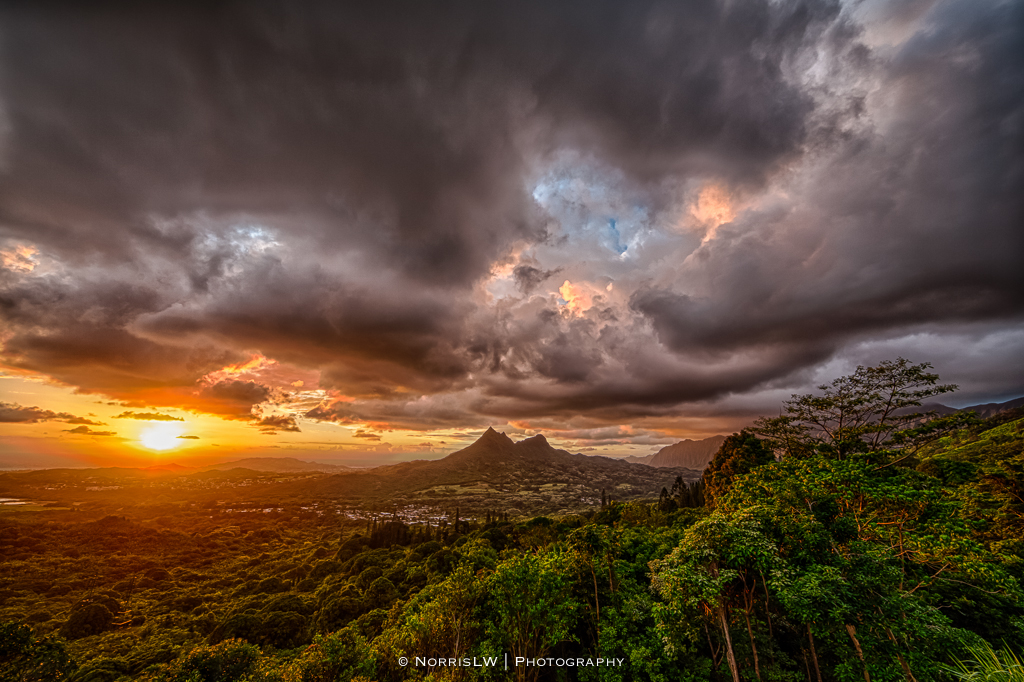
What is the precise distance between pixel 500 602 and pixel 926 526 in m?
25.3

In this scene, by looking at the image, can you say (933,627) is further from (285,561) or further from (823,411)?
(285,561)

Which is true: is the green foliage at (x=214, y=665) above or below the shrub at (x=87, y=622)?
above

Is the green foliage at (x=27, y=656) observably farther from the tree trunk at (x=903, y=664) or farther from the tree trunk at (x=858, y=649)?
the tree trunk at (x=903, y=664)

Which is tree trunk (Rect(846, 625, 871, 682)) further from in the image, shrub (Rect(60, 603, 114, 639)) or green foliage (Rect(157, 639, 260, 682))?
shrub (Rect(60, 603, 114, 639))

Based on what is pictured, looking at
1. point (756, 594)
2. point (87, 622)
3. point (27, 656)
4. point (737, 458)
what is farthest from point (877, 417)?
point (87, 622)

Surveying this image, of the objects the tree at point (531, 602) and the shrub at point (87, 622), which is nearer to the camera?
the tree at point (531, 602)

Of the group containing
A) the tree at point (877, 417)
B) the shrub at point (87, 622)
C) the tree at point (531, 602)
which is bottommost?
the shrub at point (87, 622)

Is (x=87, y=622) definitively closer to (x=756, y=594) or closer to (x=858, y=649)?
(x=756, y=594)

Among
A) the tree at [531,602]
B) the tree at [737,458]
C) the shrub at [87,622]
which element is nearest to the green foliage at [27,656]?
the tree at [531,602]

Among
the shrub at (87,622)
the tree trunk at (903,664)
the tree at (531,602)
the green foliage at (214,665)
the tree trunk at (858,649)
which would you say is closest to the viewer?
the tree trunk at (903,664)

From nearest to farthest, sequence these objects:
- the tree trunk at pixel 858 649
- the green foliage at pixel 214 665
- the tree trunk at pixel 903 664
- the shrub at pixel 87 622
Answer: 1. the tree trunk at pixel 903 664
2. the tree trunk at pixel 858 649
3. the green foliage at pixel 214 665
4. the shrub at pixel 87 622

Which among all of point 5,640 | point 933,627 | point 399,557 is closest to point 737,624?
point 933,627

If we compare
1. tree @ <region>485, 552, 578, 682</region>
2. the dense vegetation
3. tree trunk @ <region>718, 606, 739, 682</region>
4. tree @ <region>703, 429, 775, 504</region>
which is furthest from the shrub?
tree @ <region>703, 429, 775, 504</region>

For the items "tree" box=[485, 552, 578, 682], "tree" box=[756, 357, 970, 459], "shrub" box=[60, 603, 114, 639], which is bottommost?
"shrub" box=[60, 603, 114, 639]
